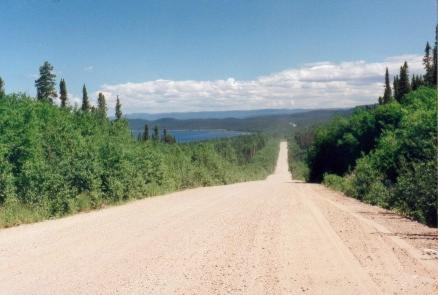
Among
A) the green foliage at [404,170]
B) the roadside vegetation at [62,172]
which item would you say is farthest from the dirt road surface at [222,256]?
the roadside vegetation at [62,172]

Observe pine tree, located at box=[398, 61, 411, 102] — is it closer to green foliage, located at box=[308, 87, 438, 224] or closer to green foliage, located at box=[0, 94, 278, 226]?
green foliage, located at box=[308, 87, 438, 224]

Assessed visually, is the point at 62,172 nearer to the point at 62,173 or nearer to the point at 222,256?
the point at 62,173

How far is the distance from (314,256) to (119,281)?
391cm

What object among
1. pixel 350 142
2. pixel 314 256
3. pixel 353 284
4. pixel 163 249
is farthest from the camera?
pixel 350 142

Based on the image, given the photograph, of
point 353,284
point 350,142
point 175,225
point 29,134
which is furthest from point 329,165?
point 353,284

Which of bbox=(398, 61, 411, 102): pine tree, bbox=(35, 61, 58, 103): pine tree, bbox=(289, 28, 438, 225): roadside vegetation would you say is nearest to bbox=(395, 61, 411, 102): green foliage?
bbox=(398, 61, 411, 102): pine tree

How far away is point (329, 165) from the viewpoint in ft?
262

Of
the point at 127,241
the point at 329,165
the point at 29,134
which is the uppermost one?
the point at 29,134

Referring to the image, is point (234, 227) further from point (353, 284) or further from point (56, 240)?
point (353, 284)

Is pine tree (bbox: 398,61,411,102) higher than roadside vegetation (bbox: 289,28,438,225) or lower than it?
higher

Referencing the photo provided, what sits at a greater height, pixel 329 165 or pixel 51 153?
pixel 51 153

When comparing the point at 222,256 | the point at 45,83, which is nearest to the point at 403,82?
the point at 45,83

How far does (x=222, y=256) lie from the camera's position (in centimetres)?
1019

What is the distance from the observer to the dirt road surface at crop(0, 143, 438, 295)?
26.6 ft
